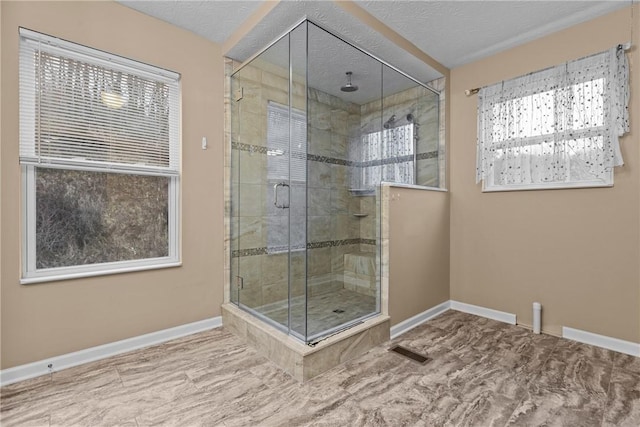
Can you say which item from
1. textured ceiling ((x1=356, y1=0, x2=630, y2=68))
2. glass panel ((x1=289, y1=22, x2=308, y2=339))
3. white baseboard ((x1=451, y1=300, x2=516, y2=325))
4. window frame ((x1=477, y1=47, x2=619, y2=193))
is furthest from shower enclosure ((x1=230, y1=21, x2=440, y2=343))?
white baseboard ((x1=451, y1=300, x2=516, y2=325))

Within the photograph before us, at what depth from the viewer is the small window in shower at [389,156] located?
2.76 metres

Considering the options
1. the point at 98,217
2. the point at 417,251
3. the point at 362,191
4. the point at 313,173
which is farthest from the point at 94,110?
the point at 417,251

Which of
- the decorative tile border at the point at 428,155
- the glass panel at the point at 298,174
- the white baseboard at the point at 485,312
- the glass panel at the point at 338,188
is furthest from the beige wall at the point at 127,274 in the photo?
the white baseboard at the point at 485,312

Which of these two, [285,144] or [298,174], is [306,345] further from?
[285,144]

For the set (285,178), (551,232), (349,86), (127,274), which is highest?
(349,86)

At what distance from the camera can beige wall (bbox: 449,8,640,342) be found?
7.78ft

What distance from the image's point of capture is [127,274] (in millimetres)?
2379

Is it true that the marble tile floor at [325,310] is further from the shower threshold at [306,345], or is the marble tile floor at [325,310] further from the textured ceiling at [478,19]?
the textured ceiling at [478,19]

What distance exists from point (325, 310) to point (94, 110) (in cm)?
232

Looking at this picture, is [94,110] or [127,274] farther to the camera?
[127,274]

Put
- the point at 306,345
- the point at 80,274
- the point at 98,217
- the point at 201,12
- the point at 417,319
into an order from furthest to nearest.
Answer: the point at 417,319 → the point at 201,12 → the point at 98,217 → the point at 80,274 → the point at 306,345

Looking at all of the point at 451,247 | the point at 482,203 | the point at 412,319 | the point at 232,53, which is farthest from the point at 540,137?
the point at 232,53

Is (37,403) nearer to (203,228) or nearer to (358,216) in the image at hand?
(203,228)

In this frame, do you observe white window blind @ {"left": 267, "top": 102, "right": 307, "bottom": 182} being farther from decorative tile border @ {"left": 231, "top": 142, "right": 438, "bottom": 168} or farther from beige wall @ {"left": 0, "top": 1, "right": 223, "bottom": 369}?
beige wall @ {"left": 0, "top": 1, "right": 223, "bottom": 369}
